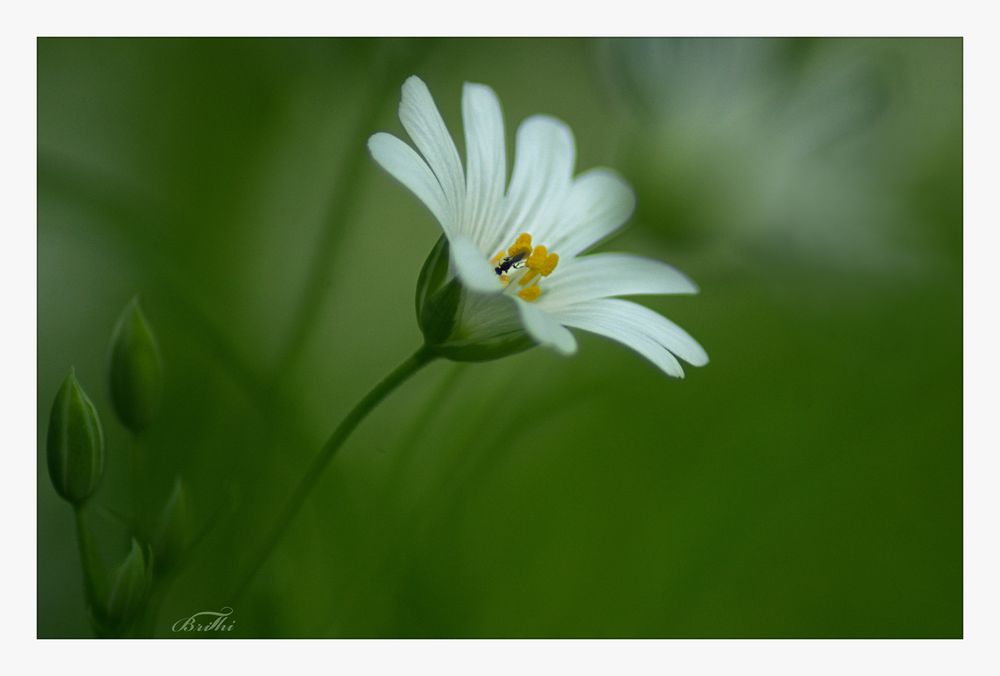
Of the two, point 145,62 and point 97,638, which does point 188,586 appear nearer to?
point 97,638

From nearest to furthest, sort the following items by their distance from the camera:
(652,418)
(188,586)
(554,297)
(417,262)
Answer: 1. (554,297)
2. (188,586)
3. (417,262)
4. (652,418)

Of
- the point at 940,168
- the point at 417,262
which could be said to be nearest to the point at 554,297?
the point at 417,262

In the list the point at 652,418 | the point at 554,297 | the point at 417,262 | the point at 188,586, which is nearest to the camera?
the point at 554,297

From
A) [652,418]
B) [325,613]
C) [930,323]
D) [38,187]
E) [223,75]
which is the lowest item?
[325,613]

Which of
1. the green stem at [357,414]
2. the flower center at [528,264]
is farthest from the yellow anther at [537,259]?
the green stem at [357,414]

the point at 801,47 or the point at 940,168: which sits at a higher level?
the point at 801,47
